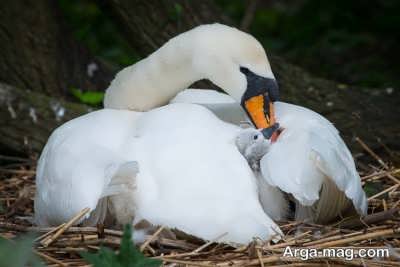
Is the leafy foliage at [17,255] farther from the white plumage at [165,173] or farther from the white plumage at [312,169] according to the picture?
the white plumage at [312,169]

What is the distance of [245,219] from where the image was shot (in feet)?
9.73

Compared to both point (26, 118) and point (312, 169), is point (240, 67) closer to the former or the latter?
point (312, 169)

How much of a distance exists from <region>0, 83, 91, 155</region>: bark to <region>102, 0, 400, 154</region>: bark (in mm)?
604

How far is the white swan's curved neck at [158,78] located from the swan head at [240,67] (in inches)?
2.6

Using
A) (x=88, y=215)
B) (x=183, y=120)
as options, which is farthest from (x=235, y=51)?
(x=88, y=215)

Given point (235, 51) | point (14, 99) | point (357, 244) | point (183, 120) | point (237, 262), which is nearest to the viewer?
point (237, 262)

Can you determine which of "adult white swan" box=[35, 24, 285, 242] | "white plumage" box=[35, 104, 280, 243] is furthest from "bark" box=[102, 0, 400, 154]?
"white plumage" box=[35, 104, 280, 243]

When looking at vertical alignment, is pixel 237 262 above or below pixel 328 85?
below

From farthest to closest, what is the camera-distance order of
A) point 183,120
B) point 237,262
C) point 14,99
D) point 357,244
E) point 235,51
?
1. point 14,99
2. point 235,51
3. point 183,120
4. point 357,244
5. point 237,262

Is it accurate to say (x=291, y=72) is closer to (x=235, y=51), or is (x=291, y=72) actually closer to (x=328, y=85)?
(x=328, y=85)

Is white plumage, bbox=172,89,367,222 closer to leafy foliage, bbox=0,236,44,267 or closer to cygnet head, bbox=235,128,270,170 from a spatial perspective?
cygnet head, bbox=235,128,270,170

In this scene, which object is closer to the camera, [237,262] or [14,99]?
[237,262]

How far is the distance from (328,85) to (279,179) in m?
2.15

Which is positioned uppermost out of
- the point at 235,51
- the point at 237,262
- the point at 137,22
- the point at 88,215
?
the point at 137,22
